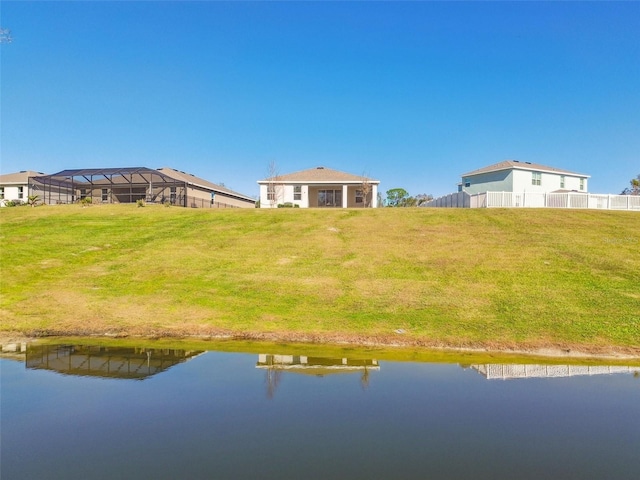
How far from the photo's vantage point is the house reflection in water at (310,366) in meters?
9.77

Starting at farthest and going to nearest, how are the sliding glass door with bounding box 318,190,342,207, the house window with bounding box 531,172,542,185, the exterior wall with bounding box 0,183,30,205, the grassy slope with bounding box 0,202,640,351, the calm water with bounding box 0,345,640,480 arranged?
the exterior wall with bounding box 0,183,30,205 → the sliding glass door with bounding box 318,190,342,207 → the house window with bounding box 531,172,542,185 → the grassy slope with bounding box 0,202,640,351 → the calm water with bounding box 0,345,640,480

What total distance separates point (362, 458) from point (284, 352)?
5.61 m

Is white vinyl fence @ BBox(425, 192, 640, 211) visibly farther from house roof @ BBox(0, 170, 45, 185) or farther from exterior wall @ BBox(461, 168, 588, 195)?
house roof @ BBox(0, 170, 45, 185)

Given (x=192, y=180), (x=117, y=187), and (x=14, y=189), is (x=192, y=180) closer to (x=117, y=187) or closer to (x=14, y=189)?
(x=117, y=187)

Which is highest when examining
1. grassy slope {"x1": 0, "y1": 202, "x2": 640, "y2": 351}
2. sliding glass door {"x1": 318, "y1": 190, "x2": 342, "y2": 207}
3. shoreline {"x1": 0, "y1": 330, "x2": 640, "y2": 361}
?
sliding glass door {"x1": 318, "y1": 190, "x2": 342, "y2": 207}


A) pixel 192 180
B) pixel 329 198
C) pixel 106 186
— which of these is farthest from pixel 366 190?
pixel 106 186

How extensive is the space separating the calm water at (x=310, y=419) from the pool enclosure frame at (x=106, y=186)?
37.4 meters

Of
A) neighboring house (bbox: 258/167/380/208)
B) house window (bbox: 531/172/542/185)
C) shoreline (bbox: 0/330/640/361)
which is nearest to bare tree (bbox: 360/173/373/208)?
neighboring house (bbox: 258/167/380/208)

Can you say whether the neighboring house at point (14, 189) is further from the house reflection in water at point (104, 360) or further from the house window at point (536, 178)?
the house window at point (536, 178)

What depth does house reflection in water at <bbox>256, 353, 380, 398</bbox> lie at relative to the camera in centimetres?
977

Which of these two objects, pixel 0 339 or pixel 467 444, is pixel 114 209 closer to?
pixel 0 339

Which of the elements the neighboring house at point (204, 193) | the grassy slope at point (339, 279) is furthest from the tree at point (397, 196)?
the grassy slope at point (339, 279)

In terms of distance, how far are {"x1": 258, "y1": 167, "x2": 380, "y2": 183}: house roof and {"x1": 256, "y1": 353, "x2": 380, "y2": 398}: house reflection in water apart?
39941 millimetres

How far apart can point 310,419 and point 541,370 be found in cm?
622
